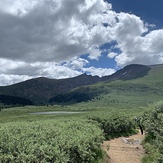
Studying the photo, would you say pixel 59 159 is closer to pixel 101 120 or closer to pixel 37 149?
pixel 37 149

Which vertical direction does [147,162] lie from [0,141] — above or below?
below

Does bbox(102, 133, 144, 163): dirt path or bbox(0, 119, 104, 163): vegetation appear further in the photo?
bbox(102, 133, 144, 163): dirt path

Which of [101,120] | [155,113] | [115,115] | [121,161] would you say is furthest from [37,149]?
[115,115]

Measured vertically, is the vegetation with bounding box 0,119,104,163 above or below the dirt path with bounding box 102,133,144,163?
above

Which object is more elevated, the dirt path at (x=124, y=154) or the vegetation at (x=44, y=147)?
the vegetation at (x=44, y=147)

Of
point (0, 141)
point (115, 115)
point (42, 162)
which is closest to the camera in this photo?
point (42, 162)

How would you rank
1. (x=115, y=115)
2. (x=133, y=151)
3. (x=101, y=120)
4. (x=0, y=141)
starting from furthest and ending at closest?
1. (x=115, y=115)
2. (x=101, y=120)
3. (x=133, y=151)
4. (x=0, y=141)

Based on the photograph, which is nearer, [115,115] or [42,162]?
[42,162]

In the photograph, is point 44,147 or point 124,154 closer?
point 44,147

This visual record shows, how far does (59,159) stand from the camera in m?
11.0

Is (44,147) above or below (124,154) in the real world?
above

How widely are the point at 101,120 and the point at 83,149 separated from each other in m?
18.5

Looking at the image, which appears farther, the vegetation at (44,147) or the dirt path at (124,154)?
the dirt path at (124,154)

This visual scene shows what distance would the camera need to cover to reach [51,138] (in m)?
13.2
